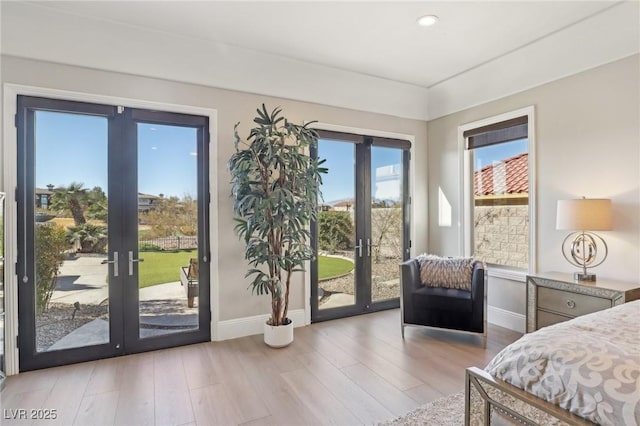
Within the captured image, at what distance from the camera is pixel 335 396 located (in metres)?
2.51

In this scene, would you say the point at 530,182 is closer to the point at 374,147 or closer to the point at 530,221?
the point at 530,221

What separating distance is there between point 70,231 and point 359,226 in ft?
10.1

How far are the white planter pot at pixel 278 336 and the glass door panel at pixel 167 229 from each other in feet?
2.56

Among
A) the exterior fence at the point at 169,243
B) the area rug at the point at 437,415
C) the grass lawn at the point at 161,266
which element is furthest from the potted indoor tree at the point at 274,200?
the area rug at the point at 437,415

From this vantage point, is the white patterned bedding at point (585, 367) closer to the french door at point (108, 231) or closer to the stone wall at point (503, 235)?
the stone wall at point (503, 235)

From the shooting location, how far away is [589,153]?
3.29m

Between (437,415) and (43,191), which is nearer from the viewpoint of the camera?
(437,415)

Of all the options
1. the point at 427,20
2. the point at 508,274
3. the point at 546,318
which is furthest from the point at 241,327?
the point at 427,20

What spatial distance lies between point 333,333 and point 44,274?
2796mm

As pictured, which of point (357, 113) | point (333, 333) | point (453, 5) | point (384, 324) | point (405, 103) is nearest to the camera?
point (453, 5)

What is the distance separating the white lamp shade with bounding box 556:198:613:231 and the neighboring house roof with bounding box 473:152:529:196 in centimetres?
91

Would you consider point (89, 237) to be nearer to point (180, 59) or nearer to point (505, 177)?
point (180, 59)

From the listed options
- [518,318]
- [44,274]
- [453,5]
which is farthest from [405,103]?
[44,274]

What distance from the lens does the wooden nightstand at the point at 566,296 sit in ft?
8.89
